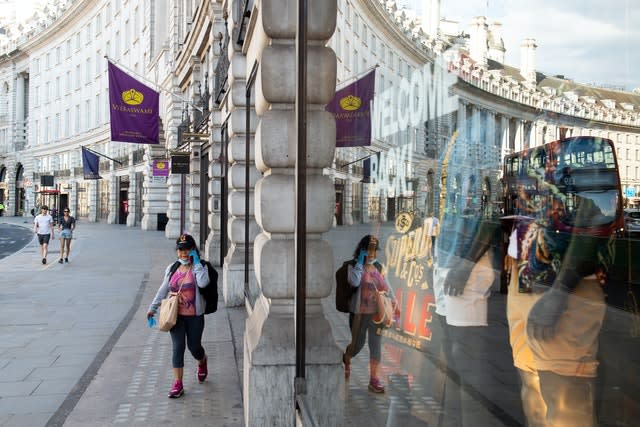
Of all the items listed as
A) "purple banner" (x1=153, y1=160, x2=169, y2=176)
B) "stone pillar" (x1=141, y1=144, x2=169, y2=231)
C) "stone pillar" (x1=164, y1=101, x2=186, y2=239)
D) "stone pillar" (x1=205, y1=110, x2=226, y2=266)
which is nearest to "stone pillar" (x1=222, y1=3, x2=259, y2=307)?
"stone pillar" (x1=205, y1=110, x2=226, y2=266)

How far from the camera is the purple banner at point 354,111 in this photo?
4369 mm

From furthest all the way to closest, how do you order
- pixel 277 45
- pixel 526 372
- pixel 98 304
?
1. pixel 98 304
2. pixel 277 45
3. pixel 526 372

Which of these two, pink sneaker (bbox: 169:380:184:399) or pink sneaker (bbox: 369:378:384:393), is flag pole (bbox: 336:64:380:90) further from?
pink sneaker (bbox: 169:380:184:399)

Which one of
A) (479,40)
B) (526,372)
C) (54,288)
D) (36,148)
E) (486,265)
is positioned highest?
(36,148)

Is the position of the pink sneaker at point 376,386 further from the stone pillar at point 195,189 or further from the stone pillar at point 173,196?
the stone pillar at point 173,196

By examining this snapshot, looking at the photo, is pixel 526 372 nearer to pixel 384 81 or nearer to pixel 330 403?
pixel 384 81

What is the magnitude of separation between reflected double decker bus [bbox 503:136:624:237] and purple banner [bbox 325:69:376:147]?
2.53 metres

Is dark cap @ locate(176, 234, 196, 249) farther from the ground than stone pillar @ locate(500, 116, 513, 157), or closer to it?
closer to it

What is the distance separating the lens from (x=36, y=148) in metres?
67.6

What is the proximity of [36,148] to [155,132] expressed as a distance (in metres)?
54.1

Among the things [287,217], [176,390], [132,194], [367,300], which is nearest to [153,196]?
[132,194]

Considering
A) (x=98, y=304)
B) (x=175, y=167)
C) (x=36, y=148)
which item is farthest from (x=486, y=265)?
(x=36, y=148)

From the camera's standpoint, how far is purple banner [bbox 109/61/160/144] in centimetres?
1874

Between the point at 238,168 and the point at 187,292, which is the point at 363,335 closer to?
the point at 187,292
